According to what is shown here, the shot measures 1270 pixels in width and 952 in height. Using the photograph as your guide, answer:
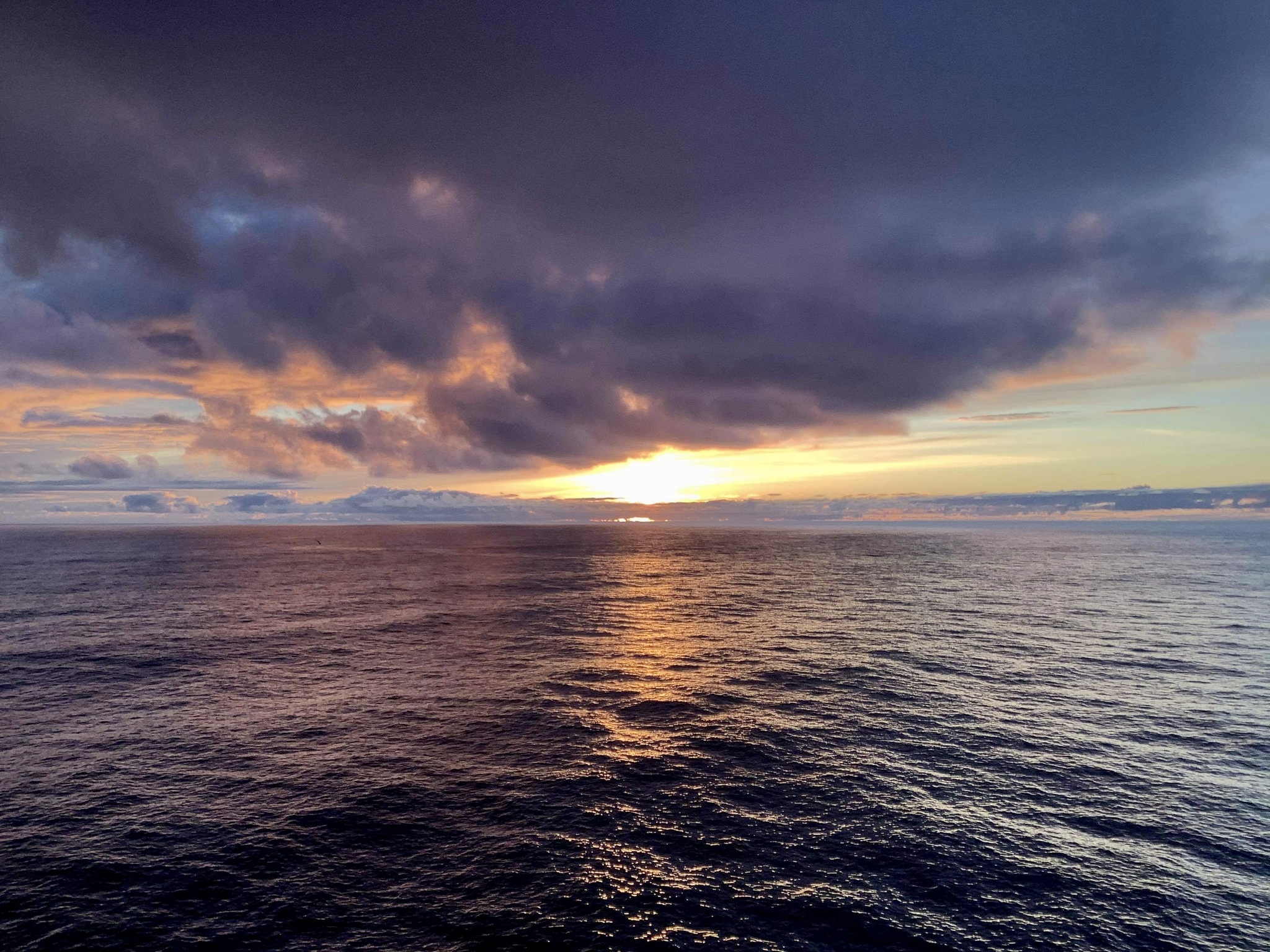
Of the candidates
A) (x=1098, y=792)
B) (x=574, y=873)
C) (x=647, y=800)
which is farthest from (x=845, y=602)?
(x=574, y=873)

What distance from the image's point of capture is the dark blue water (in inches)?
1198

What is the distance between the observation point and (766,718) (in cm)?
5569

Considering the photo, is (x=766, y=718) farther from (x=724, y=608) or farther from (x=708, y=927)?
(x=724, y=608)

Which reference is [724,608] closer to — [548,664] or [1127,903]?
[548,664]

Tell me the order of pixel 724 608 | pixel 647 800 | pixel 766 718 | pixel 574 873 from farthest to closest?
pixel 724 608 < pixel 766 718 < pixel 647 800 < pixel 574 873

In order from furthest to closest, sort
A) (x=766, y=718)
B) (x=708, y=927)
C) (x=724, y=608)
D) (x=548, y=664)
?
(x=724, y=608) < (x=548, y=664) < (x=766, y=718) < (x=708, y=927)

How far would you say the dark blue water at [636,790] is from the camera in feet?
99.9

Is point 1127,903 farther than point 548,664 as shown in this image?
No

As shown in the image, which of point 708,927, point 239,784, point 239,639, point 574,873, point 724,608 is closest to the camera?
point 708,927

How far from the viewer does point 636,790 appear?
4275 centimetres

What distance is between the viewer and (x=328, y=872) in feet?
112

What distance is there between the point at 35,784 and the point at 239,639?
1838 inches

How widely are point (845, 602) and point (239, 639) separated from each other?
107448 millimetres

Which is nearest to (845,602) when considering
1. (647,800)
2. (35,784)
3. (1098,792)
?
(1098,792)
